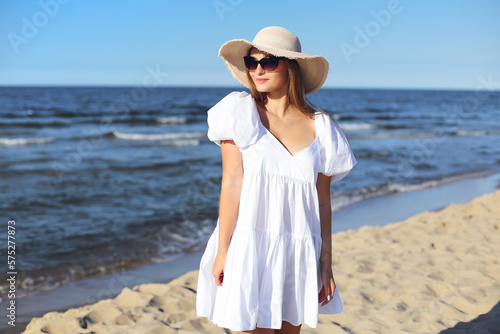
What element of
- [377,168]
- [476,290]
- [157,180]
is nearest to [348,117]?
[377,168]

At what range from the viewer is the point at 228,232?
1939 millimetres

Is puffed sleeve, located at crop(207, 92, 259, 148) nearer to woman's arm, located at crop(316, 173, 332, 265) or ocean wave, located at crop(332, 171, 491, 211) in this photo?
woman's arm, located at crop(316, 173, 332, 265)

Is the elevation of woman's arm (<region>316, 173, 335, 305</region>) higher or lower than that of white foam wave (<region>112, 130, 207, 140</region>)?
higher

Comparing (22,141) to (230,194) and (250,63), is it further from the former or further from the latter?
(230,194)

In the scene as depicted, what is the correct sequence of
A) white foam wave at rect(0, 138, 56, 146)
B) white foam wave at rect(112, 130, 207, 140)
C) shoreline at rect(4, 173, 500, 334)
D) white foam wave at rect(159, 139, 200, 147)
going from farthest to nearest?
white foam wave at rect(112, 130, 207, 140)
white foam wave at rect(159, 139, 200, 147)
white foam wave at rect(0, 138, 56, 146)
shoreline at rect(4, 173, 500, 334)

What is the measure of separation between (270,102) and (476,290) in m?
2.94

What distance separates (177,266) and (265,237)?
385 centimetres

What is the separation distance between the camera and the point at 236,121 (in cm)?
190

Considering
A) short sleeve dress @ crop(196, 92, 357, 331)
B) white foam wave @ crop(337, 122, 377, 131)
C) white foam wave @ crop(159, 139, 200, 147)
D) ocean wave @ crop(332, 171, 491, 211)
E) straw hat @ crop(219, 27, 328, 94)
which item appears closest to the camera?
short sleeve dress @ crop(196, 92, 357, 331)

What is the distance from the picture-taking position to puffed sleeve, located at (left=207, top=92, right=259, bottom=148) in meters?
1.90

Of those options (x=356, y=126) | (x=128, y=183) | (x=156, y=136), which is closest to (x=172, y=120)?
(x=156, y=136)

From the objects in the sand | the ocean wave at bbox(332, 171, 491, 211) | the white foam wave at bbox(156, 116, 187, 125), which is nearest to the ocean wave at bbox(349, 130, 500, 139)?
the ocean wave at bbox(332, 171, 491, 211)

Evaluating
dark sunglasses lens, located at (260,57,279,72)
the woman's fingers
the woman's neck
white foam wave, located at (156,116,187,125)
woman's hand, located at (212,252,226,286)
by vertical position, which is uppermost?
dark sunglasses lens, located at (260,57,279,72)

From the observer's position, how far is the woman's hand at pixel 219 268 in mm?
1951
